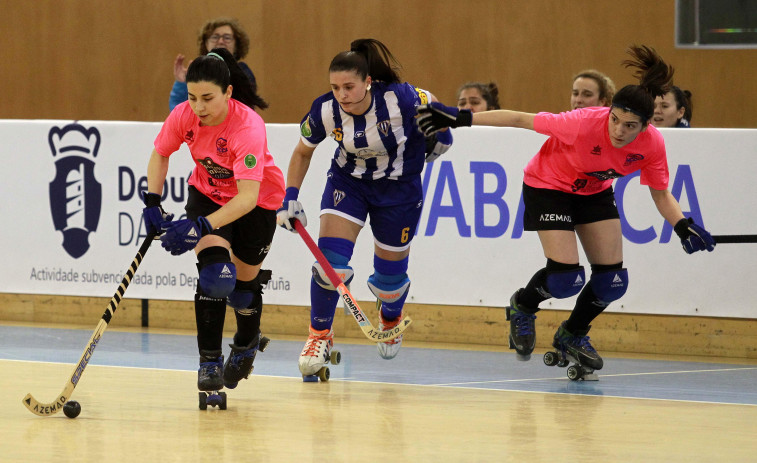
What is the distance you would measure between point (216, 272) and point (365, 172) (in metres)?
1.23

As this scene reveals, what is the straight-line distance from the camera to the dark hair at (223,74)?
14.8 feet

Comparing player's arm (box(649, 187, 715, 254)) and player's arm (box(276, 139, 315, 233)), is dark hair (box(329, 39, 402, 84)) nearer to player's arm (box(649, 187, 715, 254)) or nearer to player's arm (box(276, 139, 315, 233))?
player's arm (box(276, 139, 315, 233))

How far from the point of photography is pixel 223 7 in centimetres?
1010

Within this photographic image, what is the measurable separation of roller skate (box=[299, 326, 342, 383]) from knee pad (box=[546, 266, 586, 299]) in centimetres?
108

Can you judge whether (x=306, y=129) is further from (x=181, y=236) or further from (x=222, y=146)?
(x=181, y=236)

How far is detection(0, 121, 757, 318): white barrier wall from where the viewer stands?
629 cm

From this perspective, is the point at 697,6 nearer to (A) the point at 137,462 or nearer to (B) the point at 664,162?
(B) the point at 664,162

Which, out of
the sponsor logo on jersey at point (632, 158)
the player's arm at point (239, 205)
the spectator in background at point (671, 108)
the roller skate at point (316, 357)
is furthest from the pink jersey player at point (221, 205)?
the spectator in background at point (671, 108)

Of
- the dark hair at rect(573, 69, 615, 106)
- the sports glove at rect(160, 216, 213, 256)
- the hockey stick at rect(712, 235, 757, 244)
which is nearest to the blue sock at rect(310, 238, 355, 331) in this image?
the sports glove at rect(160, 216, 213, 256)

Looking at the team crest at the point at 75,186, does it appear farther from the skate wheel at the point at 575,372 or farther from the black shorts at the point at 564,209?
the skate wheel at the point at 575,372

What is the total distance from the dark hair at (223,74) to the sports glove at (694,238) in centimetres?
202

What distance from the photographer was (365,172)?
5496 mm

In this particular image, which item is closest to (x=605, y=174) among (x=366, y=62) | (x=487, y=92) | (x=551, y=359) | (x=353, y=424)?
(x=551, y=359)

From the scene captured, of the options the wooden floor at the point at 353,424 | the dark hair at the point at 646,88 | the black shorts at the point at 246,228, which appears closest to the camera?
the wooden floor at the point at 353,424
